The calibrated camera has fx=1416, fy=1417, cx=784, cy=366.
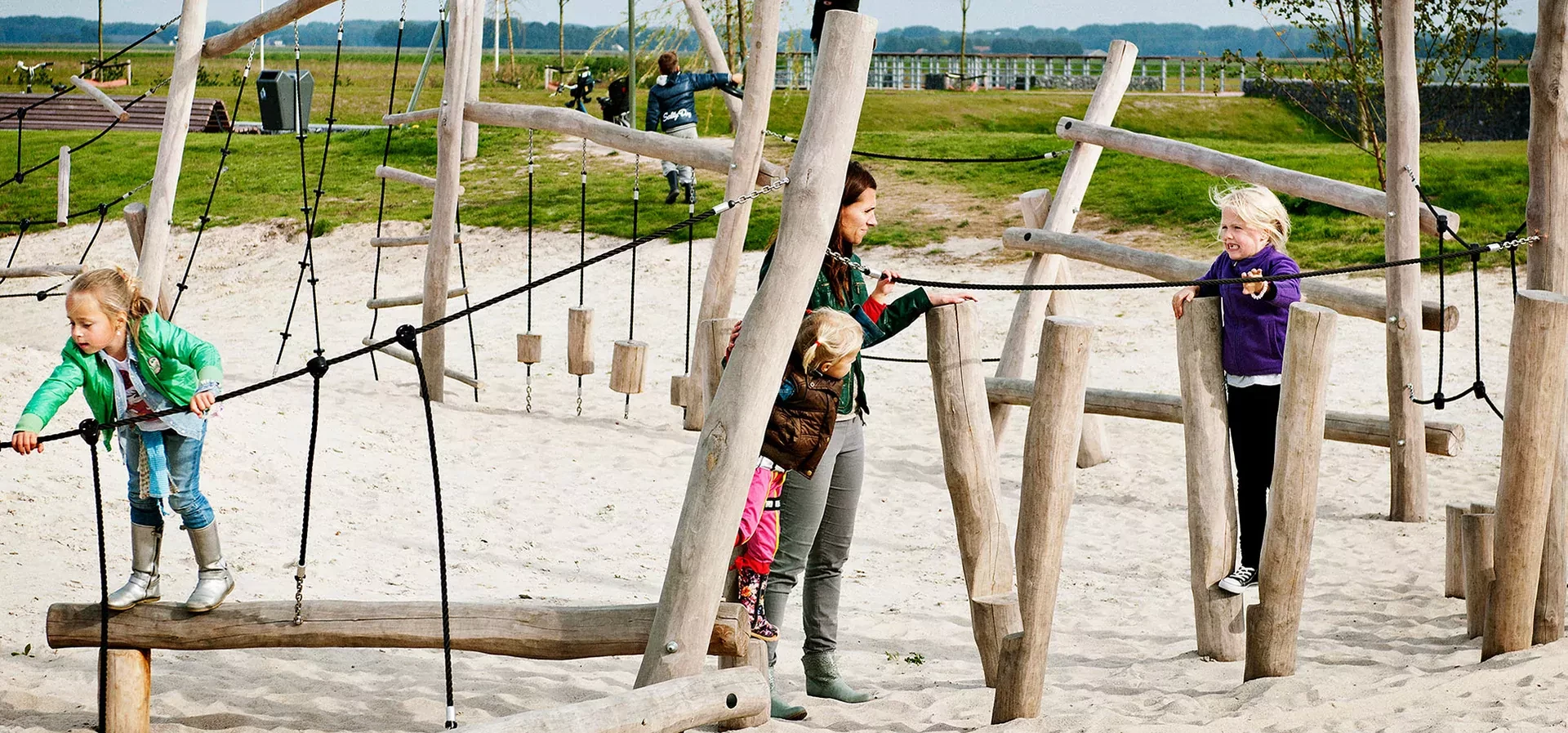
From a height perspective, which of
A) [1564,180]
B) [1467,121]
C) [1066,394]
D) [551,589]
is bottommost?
[551,589]

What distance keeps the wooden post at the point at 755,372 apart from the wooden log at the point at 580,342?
473 centimetres

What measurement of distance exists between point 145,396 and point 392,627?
2.96 ft

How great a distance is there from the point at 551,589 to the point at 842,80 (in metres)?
2.76

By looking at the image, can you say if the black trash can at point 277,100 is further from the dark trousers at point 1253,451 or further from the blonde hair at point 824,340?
the blonde hair at point 824,340

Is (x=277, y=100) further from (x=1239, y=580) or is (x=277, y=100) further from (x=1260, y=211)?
(x=1239, y=580)

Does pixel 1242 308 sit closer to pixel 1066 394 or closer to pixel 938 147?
pixel 1066 394

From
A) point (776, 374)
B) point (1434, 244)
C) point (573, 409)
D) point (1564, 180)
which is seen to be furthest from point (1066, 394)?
point (1434, 244)

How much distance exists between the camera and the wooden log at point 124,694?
3.70 m

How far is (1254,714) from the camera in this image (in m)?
3.68

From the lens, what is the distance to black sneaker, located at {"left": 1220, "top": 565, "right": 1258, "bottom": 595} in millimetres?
4160

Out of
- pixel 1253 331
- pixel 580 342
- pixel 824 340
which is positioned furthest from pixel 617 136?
pixel 824 340

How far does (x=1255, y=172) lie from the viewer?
21.4 ft

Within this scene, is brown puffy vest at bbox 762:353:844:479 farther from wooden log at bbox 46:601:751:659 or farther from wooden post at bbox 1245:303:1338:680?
wooden post at bbox 1245:303:1338:680

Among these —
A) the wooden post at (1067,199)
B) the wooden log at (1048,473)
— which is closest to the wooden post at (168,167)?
the wooden post at (1067,199)
